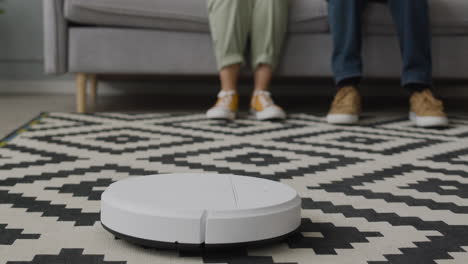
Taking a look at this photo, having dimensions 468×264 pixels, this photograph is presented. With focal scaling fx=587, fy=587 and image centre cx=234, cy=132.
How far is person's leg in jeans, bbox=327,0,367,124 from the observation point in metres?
1.62

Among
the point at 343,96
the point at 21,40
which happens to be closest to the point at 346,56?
the point at 343,96

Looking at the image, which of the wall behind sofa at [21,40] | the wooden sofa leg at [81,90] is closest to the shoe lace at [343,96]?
the wooden sofa leg at [81,90]

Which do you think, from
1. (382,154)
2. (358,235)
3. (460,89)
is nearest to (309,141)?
(382,154)

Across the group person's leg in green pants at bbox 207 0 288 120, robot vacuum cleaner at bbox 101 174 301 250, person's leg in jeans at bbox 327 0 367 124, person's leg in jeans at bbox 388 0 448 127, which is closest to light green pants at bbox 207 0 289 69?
person's leg in green pants at bbox 207 0 288 120

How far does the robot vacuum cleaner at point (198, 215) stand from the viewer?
1.72ft

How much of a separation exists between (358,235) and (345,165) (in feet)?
1.41

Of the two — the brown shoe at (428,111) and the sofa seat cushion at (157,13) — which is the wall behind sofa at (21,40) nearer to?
the sofa seat cushion at (157,13)

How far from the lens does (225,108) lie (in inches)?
65.1

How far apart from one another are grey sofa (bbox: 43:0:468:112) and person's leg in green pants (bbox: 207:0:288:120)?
6 centimetres

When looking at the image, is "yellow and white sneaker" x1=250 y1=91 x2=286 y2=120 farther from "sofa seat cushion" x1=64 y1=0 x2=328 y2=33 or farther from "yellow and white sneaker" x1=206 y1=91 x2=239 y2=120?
"sofa seat cushion" x1=64 y1=0 x2=328 y2=33

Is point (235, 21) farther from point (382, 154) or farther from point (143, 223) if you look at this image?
point (143, 223)

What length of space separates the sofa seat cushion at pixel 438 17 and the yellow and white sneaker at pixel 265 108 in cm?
38

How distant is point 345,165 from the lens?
104 centimetres

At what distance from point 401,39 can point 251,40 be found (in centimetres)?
43
